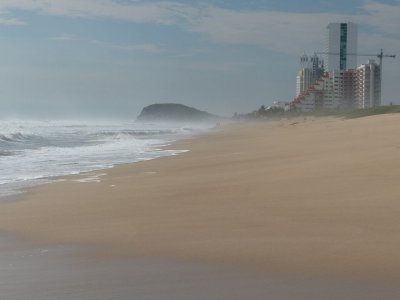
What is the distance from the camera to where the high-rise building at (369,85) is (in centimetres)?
10869

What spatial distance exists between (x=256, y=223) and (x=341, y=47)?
14106 cm

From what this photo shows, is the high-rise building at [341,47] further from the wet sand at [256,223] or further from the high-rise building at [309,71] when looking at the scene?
the wet sand at [256,223]

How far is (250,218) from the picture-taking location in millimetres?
5391

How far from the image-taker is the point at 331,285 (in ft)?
11.2

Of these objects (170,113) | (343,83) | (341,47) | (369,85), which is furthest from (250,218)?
(170,113)

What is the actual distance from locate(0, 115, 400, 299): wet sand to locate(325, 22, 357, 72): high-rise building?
433ft

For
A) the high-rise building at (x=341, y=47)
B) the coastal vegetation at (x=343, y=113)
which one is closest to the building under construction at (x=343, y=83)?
the high-rise building at (x=341, y=47)

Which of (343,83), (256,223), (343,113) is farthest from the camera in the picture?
(343,83)

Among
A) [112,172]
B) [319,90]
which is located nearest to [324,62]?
[319,90]

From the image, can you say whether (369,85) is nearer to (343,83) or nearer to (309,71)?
(343,83)

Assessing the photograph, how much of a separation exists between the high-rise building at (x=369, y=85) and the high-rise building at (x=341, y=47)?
23.0 m

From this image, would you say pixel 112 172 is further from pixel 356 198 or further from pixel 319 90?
pixel 319 90

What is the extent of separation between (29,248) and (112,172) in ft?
22.9

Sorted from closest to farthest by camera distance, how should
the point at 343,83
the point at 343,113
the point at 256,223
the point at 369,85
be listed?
the point at 256,223, the point at 343,113, the point at 369,85, the point at 343,83
